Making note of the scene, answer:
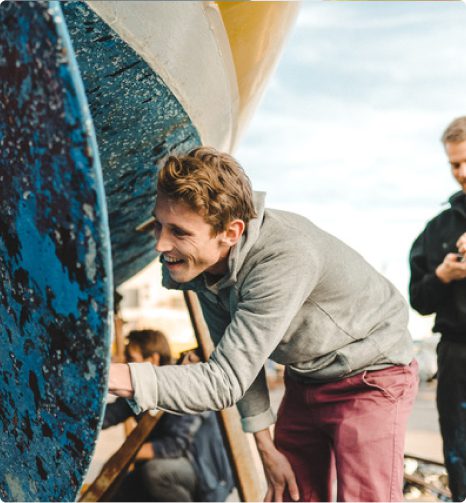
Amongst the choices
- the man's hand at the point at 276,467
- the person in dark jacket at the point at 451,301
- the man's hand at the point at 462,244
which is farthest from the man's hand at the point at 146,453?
the man's hand at the point at 462,244

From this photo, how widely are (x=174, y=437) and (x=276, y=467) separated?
1.15 metres

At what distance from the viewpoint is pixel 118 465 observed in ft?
9.27

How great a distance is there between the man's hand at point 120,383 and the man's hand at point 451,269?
142 cm

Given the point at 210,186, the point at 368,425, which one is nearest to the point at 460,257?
the point at 368,425

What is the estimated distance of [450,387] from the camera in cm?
259

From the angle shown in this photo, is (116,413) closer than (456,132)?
No

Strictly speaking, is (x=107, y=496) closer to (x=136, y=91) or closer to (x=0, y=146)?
(x=136, y=91)

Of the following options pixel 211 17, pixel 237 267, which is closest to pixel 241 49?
pixel 211 17

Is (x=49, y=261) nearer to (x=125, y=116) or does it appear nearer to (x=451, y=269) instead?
(x=125, y=116)

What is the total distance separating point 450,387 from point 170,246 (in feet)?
4.70

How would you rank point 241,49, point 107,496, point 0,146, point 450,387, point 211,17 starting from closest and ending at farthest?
point 0,146 < point 211,17 < point 241,49 < point 450,387 < point 107,496

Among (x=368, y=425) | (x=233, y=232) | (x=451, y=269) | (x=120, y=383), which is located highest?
(x=233, y=232)

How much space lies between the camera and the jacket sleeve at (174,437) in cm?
317

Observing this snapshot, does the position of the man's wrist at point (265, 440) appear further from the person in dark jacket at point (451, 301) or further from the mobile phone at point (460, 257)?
the mobile phone at point (460, 257)
